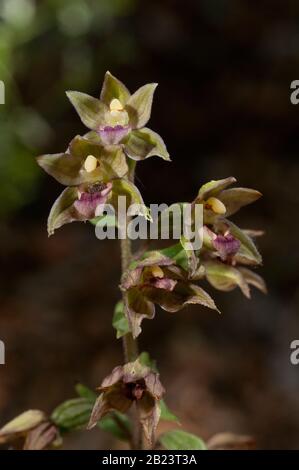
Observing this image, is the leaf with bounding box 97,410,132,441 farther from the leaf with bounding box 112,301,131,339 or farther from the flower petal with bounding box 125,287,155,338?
the flower petal with bounding box 125,287,155,338

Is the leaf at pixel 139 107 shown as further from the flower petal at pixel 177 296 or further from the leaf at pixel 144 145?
the flower petal at pixel 177 296

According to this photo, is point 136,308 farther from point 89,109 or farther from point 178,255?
point 89,109

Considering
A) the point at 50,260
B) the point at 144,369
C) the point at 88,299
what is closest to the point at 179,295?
the point at 144,369

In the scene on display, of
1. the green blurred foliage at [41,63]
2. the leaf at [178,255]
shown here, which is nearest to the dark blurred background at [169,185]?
the green blurred foliage at [41,63]

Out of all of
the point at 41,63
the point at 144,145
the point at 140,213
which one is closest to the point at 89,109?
the point at 144,145

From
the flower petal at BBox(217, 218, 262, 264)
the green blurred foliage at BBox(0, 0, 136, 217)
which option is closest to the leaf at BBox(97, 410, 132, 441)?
the flower petal at BBox(217, 218, 262, 264)

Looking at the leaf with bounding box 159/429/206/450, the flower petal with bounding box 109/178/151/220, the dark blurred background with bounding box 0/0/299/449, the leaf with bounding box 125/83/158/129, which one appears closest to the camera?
the flower petal with bounding box 109/178/151/220

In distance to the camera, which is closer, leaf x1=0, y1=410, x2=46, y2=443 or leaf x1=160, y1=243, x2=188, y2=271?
leaf x1=160, y1=243, x2=188, y2=271
